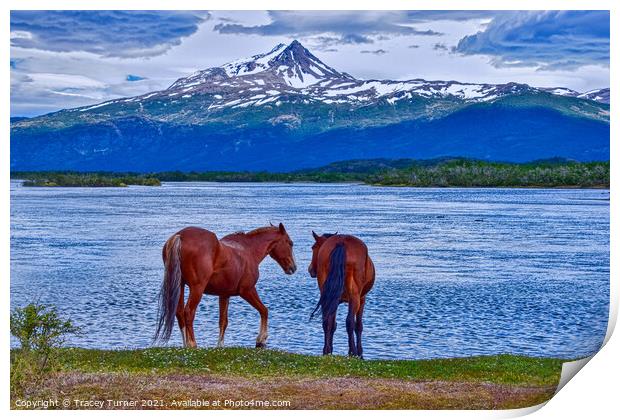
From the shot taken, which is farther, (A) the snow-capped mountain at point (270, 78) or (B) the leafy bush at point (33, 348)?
(A) the snow-capped mountain at point (270, 78)

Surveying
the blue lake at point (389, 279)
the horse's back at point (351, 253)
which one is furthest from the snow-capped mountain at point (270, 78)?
the horse's back at point (351, 253)

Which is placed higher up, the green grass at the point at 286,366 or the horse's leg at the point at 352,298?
the horse's leg at the point at 352,298

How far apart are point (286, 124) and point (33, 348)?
4737 cm

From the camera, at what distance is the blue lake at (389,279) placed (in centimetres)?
1759

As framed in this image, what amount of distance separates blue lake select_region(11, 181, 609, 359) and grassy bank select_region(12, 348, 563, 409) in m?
2.07

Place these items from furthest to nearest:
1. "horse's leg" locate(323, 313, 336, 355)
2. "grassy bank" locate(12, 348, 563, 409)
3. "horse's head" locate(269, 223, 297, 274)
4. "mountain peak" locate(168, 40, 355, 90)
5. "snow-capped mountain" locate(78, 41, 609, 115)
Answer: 1. "snow-capped mountain" locate(78, 41, 609, 115)
2. "mountain peak" locate(168, 40, 355, 90)
3. "horse's head" locate(269, 223, 297, 274)
4. "horse's leg" locate(323, 313, 336, 355)
5. "grassy bank" locate(12, 348, 563, 409)

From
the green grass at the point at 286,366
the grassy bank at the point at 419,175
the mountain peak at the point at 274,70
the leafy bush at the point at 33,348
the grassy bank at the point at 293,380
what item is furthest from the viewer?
the grassy bank at the point at 419,175

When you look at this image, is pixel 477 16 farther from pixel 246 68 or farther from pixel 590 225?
pixel 590 225

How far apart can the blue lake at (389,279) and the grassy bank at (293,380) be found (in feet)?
6.81

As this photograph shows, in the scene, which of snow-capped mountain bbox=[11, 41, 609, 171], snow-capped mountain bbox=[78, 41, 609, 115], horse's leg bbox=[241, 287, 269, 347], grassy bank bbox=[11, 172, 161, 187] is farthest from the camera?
grassy bank bbox=[11, 172, 161, 187]

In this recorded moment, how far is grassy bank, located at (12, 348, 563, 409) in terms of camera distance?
11.0 meters

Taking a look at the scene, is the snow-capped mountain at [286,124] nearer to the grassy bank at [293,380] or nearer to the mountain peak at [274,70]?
the mountain peak at [274,70]

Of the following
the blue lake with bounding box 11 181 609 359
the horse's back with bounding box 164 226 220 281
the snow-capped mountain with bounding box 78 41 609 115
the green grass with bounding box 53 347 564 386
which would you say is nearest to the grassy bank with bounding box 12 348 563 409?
the green grass with bounding box 53 347 564 386

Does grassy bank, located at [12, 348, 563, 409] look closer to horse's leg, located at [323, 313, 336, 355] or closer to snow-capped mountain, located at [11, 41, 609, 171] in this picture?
horse's leg, located at [323, 313, 336, 355]
